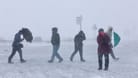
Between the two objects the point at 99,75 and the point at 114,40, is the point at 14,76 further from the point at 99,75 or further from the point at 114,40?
the point at 114,40

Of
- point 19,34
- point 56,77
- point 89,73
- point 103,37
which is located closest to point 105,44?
point 103,37

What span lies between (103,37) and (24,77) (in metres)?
3.94

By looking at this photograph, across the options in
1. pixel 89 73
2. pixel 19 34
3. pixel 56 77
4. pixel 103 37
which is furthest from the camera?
pixel 19 34

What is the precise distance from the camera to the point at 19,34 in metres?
24.8

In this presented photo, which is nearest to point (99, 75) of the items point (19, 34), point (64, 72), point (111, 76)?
point (111, 76)

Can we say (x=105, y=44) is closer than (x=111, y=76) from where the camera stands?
No

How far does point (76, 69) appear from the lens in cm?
2058

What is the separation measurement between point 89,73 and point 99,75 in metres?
1.00

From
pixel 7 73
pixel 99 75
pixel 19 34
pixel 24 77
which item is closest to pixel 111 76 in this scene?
pixel 99 75

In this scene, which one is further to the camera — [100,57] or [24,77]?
[100,57]

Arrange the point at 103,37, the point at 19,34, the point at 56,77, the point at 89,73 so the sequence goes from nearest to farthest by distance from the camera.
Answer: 1. the point at 56,77
2. the point at 89,73
3. the point at 103,37
4. the point at 19,34

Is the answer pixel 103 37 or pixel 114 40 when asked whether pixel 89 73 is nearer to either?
pixel 103 37

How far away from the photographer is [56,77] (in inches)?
688

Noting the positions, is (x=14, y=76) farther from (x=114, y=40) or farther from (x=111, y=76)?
Result: (x=114, y=40)
